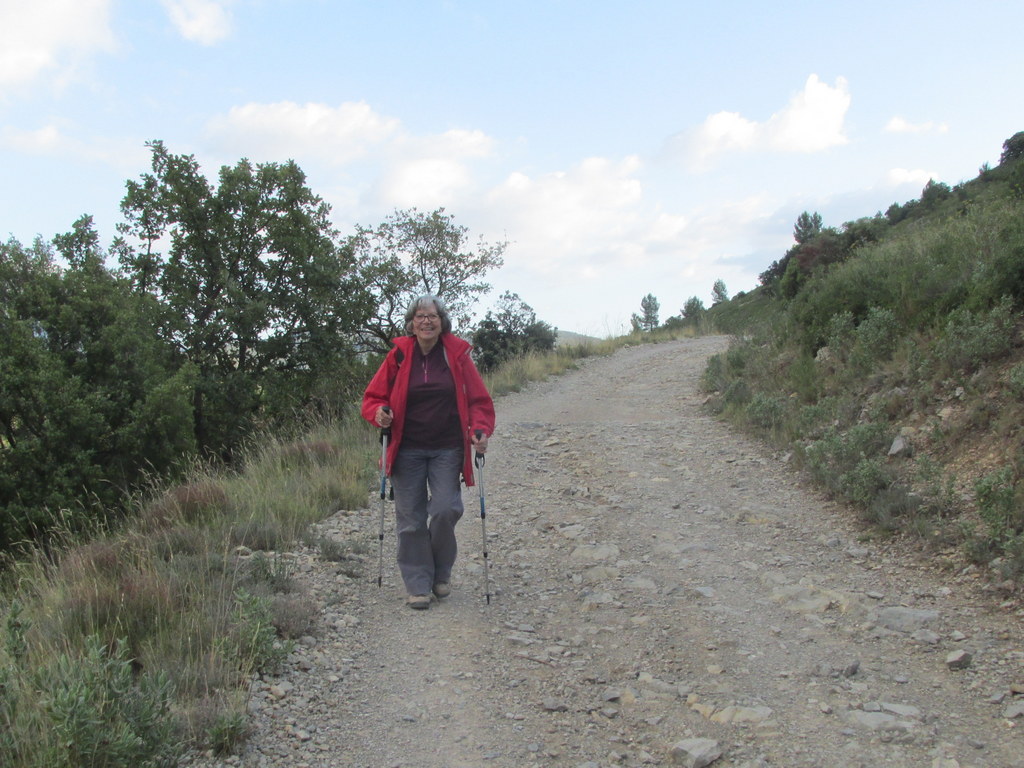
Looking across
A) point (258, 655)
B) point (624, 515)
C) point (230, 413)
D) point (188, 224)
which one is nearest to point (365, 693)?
point (258, 655)

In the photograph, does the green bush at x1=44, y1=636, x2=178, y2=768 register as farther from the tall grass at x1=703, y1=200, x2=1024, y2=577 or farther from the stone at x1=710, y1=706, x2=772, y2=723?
the tall grass at x1=703, y1=200, x2=1024, y2=577

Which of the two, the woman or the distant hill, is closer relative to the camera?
the woman

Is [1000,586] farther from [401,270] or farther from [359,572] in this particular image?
[401,270]

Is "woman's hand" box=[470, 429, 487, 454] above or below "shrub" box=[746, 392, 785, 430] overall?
above

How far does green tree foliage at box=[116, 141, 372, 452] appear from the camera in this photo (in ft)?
56.3

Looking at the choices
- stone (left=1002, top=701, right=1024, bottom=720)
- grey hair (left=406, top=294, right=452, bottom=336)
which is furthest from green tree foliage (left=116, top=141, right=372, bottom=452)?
stone (left=1002, top=701, right=1024, bottom=720)

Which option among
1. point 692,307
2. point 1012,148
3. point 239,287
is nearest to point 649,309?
point 692,307

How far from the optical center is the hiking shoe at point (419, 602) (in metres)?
5.34

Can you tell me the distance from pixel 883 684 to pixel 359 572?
12.2 feet

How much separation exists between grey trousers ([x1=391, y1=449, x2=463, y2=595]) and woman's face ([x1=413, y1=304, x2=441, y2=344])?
2.67ft

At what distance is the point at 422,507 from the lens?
5.51 metres

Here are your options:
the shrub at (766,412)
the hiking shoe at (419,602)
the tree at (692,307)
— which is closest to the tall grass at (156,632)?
the hiking shoe at (419,602)

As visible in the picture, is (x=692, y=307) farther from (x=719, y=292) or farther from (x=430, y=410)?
(x=430, y=410)

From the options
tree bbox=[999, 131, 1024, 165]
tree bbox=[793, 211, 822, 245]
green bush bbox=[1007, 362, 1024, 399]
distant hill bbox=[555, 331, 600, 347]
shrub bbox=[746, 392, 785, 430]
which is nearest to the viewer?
green bush bbox=[1007, 362, 1024, 399]
